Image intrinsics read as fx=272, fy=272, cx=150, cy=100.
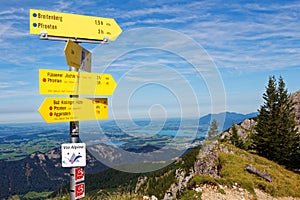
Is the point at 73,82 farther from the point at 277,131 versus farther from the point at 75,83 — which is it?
the point at 277,131

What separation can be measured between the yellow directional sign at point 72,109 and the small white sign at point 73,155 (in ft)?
1.50

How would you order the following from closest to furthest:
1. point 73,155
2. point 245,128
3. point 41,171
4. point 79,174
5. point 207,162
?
1. point 73,155
2. point 79,174
3. point 207,162
4. point 245,128
5. point 41,171

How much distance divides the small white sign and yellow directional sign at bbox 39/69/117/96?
2.97 ft

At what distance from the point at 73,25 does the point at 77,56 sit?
0.62m

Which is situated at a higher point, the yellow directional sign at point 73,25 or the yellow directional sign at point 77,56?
the yellow directional sign at point 73,25

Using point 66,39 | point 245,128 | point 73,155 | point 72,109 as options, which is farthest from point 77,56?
point 245,128

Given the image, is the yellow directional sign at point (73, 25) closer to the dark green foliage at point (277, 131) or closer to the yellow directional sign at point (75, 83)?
the yellow directional sign at point (75, 83)

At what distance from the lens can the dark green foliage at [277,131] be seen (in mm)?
26062

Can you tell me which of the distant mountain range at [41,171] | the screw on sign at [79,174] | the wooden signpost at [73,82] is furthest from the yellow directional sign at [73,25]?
the screw on sign at [79,174]

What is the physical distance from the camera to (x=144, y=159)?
7.34 meters

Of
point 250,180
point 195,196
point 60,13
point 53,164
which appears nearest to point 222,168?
point 250,180

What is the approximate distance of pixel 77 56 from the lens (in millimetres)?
4832

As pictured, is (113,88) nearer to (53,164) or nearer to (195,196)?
(195,196)

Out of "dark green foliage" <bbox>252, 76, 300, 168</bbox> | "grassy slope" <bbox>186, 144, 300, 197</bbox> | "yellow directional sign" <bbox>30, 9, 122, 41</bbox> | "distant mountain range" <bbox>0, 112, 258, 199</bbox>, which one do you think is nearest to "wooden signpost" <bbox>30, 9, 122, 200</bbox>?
"yellow directional sign" <bbox>30, 9, 122, 41</bbox>
